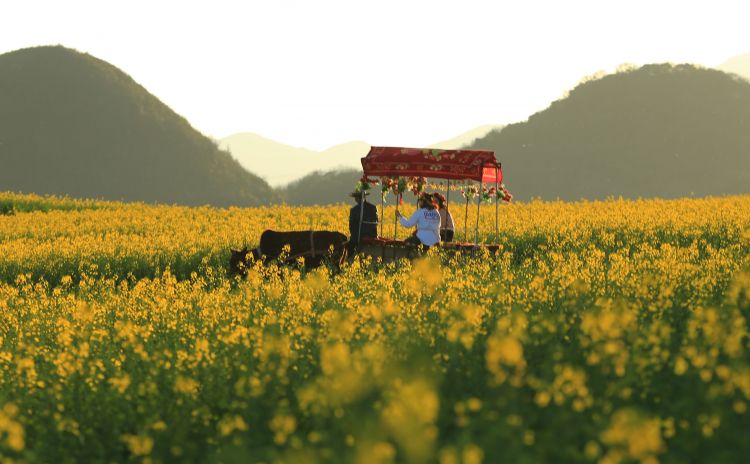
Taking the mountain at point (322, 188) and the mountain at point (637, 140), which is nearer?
the mountain at point (322, 188)

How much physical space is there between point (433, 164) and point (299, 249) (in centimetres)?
314

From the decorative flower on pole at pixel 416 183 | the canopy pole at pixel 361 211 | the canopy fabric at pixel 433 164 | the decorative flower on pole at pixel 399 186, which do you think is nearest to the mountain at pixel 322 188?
the decorative flower on pole at pixel 416 183

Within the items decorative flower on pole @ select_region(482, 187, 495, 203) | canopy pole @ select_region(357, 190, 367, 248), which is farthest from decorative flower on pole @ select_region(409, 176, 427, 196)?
decorative flower on pole @ select_region(482, 187, 495, 203)

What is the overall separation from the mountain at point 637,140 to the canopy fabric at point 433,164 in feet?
370

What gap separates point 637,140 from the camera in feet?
480

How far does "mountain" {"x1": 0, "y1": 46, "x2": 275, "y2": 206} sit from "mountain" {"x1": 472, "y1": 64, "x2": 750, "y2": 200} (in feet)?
147

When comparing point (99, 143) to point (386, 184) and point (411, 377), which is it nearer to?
point (386, 184)

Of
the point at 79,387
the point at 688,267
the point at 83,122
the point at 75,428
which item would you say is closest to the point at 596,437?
the point at 75,428

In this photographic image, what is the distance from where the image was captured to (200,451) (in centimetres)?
567

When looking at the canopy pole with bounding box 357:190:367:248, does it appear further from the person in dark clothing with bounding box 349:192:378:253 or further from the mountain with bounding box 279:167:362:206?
the mountain with bounding box 279:167:362:206

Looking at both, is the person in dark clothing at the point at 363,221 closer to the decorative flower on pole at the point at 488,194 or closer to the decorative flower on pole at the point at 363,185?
the decorative flower on pole at the point at 363,185

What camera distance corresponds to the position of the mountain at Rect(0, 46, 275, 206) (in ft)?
443

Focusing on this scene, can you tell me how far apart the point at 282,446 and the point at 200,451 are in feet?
1.90

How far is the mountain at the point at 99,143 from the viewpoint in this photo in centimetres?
13500
